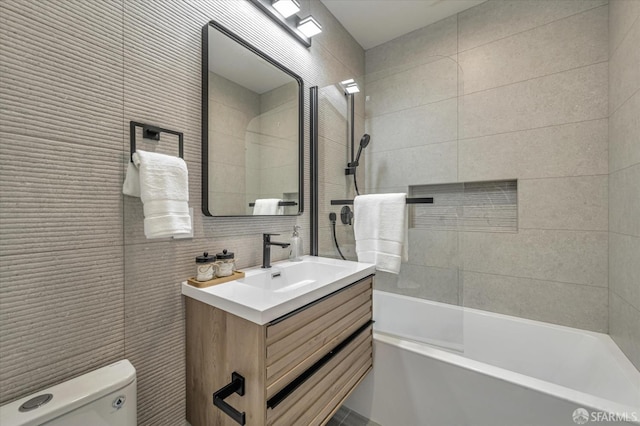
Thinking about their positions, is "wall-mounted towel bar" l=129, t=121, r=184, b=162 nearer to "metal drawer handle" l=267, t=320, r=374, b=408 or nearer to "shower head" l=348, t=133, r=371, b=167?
"metal drawer handle" l=267, t=320, r=374, b=408

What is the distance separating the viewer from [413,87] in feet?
5.69

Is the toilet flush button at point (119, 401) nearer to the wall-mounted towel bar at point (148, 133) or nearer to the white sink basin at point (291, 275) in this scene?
the white sink basin at point (291, 275)

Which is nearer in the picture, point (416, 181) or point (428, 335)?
point (428, 335)

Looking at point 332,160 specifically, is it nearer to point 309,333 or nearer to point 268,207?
point 268,207

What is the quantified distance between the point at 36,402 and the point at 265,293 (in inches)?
24.8

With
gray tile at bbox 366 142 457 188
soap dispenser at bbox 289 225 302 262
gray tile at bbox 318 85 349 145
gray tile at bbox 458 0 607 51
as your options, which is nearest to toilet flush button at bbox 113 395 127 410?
soap dispenser at bbox 289 225 302 262

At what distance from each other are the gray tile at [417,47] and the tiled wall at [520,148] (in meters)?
0.16

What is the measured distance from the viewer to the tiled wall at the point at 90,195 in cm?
71

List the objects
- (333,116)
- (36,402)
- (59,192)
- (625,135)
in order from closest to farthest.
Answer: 1. (36,402)
2. (59,192)
3. (625,135)
4. (333,116)

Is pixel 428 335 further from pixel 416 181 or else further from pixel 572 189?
pixel 572 189

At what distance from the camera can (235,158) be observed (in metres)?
1.29

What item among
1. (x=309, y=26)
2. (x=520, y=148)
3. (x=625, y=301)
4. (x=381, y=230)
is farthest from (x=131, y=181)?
(x=625, y=301)

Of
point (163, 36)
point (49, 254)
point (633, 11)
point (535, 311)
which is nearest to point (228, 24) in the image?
point (163, 36)

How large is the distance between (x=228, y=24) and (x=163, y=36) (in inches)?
15.1
